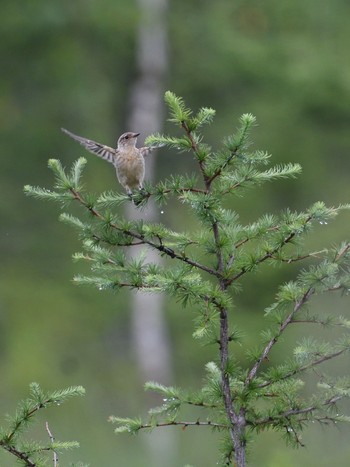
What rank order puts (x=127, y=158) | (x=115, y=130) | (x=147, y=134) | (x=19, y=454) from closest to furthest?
(x=19, y=454) → (x=127, y=158) → (x=147, y=134) → (x=115, y=130)

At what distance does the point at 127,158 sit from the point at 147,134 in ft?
39.5

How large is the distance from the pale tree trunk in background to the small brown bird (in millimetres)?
10434

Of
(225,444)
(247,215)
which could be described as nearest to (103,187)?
(247,215)

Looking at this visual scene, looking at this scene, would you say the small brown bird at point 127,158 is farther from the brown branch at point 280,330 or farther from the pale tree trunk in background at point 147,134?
the pale tree trunk in background at point 147,134

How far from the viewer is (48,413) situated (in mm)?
17719

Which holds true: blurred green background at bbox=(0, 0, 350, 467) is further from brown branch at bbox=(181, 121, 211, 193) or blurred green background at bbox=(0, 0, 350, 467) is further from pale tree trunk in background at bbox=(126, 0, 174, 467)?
brown branch at bbox=(181, 121, 211, 193)

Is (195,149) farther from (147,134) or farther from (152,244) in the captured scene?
(147,134)

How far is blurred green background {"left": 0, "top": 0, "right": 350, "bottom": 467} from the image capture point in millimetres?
18984

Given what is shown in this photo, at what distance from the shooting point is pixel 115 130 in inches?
838

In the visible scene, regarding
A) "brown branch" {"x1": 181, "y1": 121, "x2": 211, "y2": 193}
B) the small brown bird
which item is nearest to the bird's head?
the small brown bird

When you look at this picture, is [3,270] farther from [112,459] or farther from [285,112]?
[285,112]

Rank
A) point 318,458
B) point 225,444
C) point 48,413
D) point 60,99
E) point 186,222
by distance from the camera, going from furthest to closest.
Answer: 1. point 60,99
2. point 186,222
3. point 48,413
4. point 318,458
5. point 225,444

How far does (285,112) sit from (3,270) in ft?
20.8

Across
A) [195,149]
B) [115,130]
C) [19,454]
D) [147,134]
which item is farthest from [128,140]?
[115,130]
